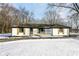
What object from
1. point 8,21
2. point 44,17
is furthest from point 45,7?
point 8,21

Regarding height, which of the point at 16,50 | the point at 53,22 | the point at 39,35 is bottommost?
the point at 16,50

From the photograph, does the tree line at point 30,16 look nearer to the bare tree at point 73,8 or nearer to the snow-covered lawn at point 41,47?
the bare tree at point 73,8

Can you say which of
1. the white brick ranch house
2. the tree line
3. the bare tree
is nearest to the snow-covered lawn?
the white brick ranch house

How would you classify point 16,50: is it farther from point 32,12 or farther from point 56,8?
point 56,8

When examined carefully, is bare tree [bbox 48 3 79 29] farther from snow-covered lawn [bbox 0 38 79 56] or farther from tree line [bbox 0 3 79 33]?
snow-covered lawn [bbox 0 38 79 56]

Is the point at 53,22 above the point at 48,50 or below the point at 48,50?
above

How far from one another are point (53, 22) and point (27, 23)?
451 millimetres

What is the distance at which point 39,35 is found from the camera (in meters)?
3.73

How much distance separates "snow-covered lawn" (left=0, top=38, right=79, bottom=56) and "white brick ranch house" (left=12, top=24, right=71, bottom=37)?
0.12 meters

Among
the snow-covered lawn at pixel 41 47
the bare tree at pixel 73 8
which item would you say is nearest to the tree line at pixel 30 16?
the bare tree at pixel 73 8

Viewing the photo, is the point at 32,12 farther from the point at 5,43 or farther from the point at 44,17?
the point at 5,43

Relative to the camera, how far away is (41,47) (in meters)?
3.62

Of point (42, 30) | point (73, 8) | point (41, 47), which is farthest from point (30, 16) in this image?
point (73, 8)

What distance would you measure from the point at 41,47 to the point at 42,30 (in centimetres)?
30
